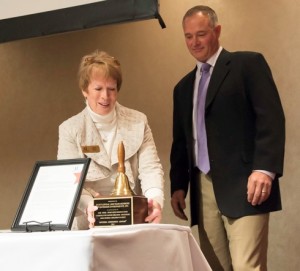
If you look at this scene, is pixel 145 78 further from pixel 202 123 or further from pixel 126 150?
pixel 126 150

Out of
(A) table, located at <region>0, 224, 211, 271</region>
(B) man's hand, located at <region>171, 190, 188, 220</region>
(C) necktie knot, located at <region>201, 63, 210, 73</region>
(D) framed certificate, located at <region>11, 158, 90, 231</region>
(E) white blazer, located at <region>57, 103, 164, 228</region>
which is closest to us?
(A) table, located at <region>0, 224, 211, 271</region>

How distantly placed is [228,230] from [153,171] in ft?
2.07

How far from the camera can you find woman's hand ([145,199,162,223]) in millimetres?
1619

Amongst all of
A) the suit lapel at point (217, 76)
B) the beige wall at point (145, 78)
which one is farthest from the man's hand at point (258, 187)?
the beige wall at point (145, 78)

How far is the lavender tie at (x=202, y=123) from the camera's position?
8.16ft

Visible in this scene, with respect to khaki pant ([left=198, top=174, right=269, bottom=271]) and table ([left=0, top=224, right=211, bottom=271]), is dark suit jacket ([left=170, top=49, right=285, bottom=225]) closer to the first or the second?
khaki pant ([left=198, top=174, right=269, bottom=271])

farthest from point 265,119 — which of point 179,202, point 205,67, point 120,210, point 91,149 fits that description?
point 120,210

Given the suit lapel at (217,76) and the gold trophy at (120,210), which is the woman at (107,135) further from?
the suit lapel at (217,76)

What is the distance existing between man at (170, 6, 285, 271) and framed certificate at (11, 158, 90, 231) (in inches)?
39.9

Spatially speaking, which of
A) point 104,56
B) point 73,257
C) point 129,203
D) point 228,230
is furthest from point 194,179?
point 73,257

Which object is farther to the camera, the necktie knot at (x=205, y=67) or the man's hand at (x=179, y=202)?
the man's hand at (x=179, y=202)

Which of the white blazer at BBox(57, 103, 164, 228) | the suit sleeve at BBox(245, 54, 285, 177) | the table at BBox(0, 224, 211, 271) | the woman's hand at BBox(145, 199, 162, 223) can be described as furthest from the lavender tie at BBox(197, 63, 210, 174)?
the table at BBox(0, 224, 211, 271)

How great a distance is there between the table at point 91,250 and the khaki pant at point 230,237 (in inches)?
40.8

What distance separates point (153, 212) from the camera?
166 centimetres
